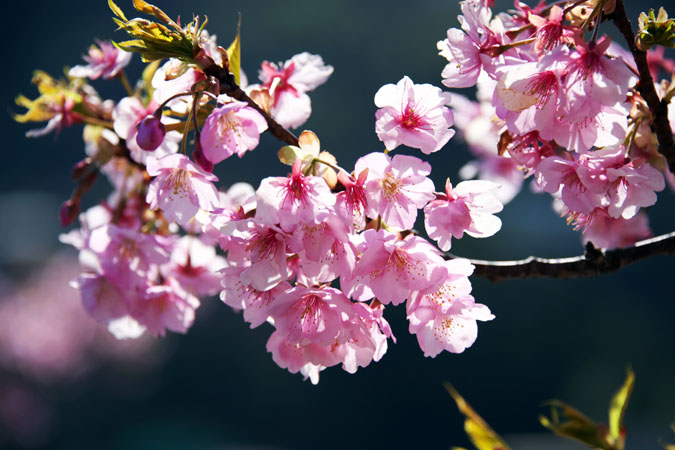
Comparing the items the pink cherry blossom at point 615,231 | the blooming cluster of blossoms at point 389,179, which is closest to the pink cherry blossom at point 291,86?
the blooming cluster of blossoms at point 389,179

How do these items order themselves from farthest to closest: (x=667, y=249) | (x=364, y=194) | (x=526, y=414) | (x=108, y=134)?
1. (x=526, y=414)
2. (x=108, y=134)
3. (x=667, y=249)
4. (x=364, y=194)

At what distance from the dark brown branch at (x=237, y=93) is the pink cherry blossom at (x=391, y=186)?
81mm

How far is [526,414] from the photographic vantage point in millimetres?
4492

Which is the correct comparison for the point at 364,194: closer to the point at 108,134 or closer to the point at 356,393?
the point at 108,134

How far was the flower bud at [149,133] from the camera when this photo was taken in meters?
0.40

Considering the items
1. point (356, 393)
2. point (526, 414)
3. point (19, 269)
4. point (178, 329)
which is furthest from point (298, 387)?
point (178, 329)

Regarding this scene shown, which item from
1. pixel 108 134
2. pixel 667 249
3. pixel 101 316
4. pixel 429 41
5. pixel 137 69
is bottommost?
pixel 667 249

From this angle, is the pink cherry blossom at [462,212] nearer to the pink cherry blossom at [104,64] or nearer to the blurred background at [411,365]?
Answer: the pink cherry blossom at [104,64]

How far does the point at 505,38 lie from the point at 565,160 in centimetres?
10

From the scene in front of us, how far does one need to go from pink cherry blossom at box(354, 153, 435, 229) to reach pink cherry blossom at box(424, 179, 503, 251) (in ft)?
0.08

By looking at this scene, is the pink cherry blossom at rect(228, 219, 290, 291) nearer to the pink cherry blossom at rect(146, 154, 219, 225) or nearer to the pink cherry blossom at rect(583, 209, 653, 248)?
the pink cherry blossom at rect(146, 154, 219, 225)

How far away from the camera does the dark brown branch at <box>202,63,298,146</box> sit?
Answer: 417mm

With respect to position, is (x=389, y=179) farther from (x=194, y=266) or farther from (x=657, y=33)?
(x=194, y=266)

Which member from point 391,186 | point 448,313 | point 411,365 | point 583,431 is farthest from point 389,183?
point 411,365
